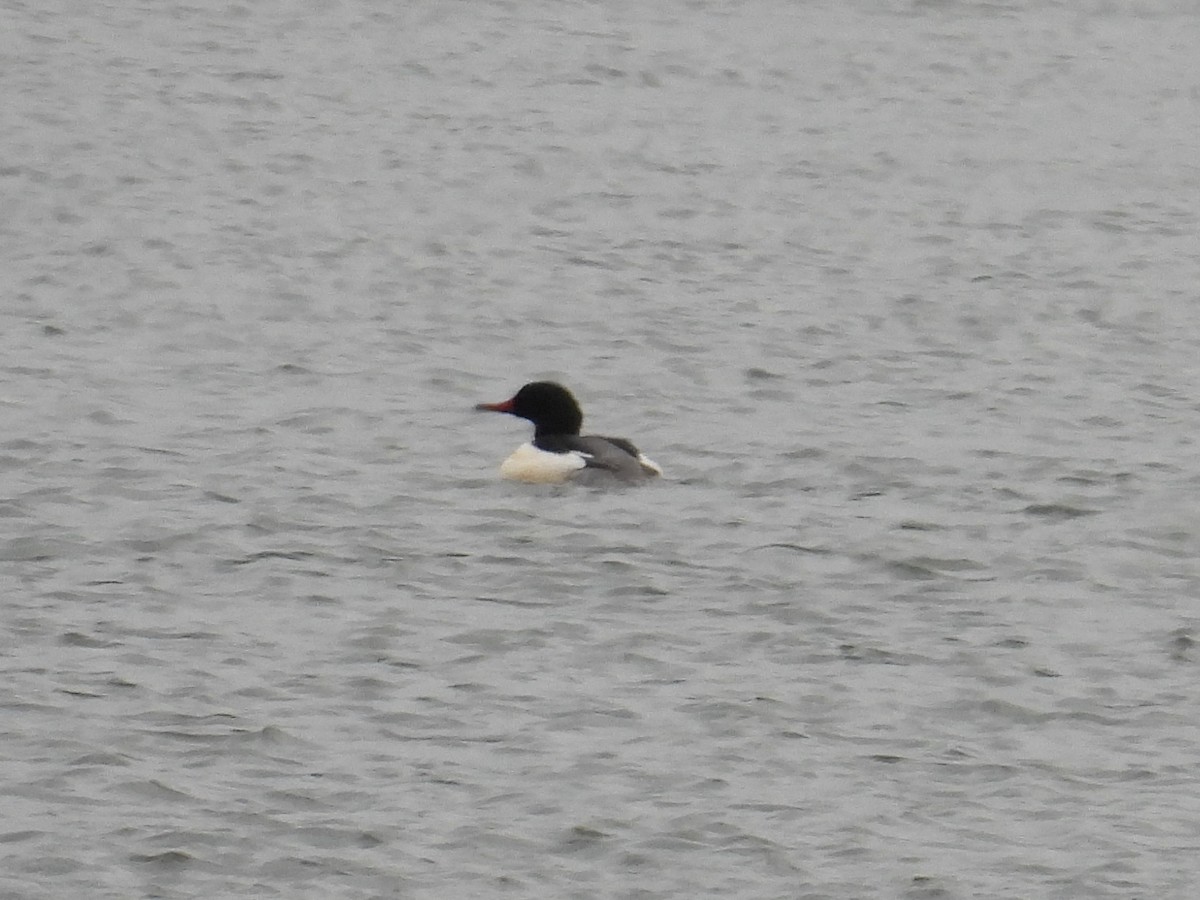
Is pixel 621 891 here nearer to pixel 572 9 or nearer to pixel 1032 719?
pixel 1032 719

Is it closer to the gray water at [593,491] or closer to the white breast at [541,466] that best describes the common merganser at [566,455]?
the white breast at [541,466]

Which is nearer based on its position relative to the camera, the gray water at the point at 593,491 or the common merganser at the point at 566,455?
the gray water at the point at 593,491

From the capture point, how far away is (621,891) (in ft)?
34.7

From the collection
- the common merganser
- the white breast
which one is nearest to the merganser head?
the common merganser

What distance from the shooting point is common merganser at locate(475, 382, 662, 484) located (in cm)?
1678

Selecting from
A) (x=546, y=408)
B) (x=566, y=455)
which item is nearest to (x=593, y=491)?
(x=566, y=455)

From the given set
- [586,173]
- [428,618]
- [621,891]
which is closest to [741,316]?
[586,173]

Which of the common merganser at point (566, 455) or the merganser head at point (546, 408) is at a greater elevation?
the merganser head at point (546, 408)

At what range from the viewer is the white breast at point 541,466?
16.8m

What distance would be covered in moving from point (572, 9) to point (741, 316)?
15.1 m

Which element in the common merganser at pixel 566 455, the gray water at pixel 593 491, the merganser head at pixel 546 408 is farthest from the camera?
the merganser head at pixel 546 408

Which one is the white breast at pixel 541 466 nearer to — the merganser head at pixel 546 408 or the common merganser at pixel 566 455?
the common merganser at pixel 566 455

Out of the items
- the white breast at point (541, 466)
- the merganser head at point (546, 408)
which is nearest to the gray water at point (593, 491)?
the white breast at point (541, 466)

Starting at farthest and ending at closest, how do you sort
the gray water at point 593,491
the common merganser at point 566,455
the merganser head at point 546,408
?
the merganser head at point 546,408 → the common merganser at point 566,455 → the gray water at point 593,491
